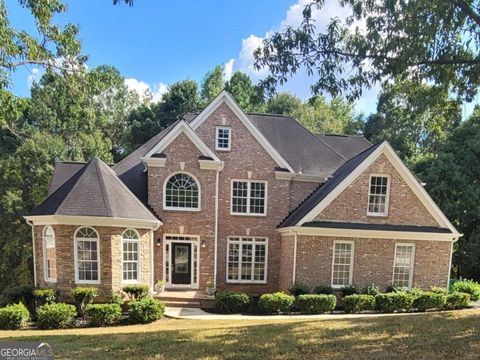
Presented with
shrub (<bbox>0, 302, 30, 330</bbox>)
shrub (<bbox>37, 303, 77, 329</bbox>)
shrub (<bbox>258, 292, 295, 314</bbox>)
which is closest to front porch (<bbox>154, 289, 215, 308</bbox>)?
shrub (<bbox>258, 292, 295, 314</bbox>)

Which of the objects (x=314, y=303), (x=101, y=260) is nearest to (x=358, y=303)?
(x=314, y=303)

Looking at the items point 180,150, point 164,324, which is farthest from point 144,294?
point 180,150

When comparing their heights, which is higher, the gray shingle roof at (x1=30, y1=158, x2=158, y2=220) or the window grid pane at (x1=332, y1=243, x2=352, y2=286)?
the gray shingle roof at (x1=30, y1=158, x2=158, y2=220)

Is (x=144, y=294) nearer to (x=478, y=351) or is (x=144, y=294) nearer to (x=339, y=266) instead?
(x=339, y=266)

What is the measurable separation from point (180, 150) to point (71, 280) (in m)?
6.95

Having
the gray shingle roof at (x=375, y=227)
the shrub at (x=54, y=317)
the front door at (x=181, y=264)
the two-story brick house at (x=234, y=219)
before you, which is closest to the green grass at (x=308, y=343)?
the shrub at (x=54, y=317)

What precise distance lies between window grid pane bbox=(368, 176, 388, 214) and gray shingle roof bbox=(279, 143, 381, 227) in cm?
115

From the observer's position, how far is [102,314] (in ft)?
38.8

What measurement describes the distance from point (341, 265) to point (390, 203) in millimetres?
3534

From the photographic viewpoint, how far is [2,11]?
725 centimetres

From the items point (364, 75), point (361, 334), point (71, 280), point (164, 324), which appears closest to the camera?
point (361, 334)

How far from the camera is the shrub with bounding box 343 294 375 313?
13.8 metres

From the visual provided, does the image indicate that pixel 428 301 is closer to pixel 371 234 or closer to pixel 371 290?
pixel 371 290

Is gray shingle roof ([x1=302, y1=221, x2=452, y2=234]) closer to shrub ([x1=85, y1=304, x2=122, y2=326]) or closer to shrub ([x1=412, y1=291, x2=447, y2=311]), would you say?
shrub ([x1=412, y1=291, x2=447, y2=311])
